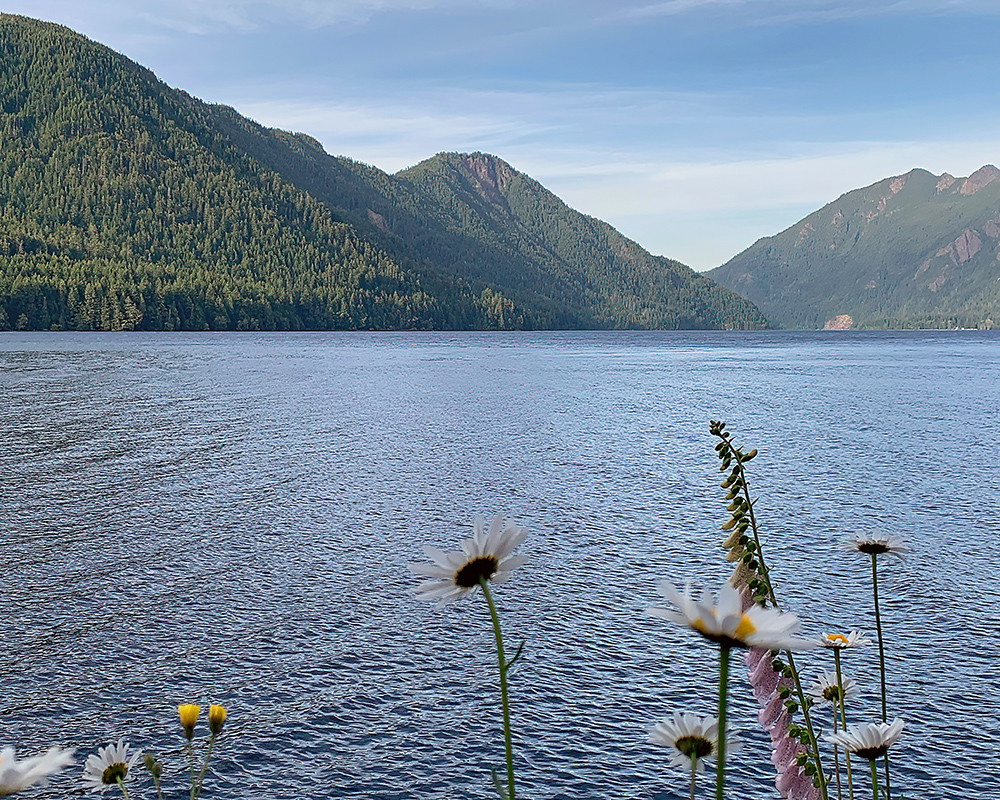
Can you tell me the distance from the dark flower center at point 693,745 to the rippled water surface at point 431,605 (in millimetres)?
3908

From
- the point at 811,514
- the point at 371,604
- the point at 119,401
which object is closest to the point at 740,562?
the point at 371,604

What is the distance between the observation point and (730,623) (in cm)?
207

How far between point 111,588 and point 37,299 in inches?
7012

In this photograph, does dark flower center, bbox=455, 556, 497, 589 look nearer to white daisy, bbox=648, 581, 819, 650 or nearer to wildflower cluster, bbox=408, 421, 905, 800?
wildflower cluster, bbox=408, 421, 905, 800

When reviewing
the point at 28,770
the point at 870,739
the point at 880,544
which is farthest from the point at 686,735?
the point at 28,770

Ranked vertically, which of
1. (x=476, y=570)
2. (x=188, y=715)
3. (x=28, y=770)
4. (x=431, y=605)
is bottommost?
(x=431, y=605)

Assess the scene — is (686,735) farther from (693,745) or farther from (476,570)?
(476,570)

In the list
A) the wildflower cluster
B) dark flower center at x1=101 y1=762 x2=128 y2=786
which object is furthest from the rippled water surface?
the wildflower cluster

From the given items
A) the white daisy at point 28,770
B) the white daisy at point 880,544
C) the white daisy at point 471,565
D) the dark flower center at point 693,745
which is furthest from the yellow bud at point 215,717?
the white daisy at point 880,544

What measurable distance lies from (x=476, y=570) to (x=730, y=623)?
918mm

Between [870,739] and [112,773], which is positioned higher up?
[870,739]

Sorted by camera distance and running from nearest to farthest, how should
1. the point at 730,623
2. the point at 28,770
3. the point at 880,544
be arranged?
the point at 730,623 < the point at 28,770 < the point at 880,544

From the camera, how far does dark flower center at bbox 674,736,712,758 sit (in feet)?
13.2

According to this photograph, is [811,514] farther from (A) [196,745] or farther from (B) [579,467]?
(A) [196,745]
